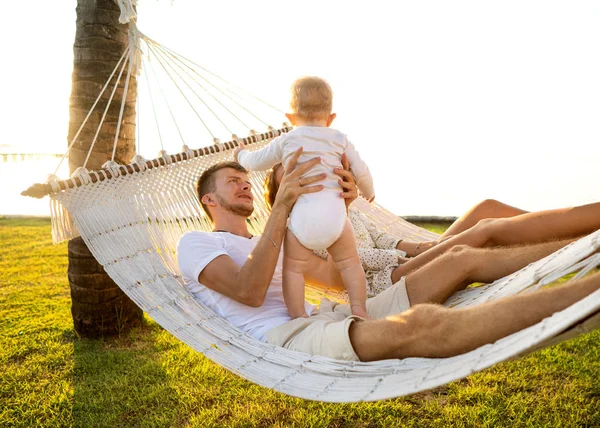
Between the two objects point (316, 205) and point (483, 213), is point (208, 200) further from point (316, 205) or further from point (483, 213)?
point (483, 213)

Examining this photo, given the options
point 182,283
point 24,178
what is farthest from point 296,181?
point 24,178

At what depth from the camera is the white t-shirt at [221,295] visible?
1792 millimetres

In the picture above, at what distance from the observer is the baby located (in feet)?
5.78

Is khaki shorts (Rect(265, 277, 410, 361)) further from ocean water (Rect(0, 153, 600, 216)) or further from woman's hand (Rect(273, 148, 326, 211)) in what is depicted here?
ocean water (Rect(0, 153, 600, 216))

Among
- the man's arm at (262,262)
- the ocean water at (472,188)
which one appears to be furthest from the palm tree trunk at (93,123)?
the ocean water at (472,188)

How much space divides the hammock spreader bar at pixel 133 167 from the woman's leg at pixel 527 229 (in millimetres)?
991

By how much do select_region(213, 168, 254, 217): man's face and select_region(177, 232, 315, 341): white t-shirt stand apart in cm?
20

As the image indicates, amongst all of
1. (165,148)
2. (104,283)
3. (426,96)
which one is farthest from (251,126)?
(426,96)

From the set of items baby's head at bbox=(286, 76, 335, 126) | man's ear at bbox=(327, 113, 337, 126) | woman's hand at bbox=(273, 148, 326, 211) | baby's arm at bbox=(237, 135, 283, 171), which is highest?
baby's head at bbox=(286, 76, 335, 126)

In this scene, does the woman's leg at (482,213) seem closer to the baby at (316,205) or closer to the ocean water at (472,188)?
the baby at (316,205)

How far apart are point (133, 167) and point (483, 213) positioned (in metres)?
1.47

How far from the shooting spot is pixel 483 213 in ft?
7.42

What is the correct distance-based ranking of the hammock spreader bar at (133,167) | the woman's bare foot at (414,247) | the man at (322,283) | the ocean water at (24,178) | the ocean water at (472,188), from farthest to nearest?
the ocean water at (472,188) < the woman's bare foot at (414,247) < the ocean water at (24,178) < the hammock spreader bar at (133,167) < the man at (322,283)

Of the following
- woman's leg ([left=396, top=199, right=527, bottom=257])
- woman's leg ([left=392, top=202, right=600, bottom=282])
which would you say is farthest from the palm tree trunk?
woman's leg ([left=396, top=199, right=527, bottom=257])
